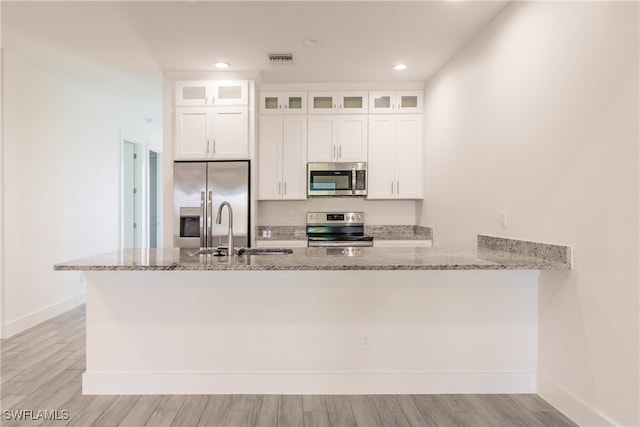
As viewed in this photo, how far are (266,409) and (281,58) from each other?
3.01 m

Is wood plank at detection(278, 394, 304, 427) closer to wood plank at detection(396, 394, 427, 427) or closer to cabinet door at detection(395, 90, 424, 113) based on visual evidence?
wood plank at detection(396, 394, 427, 427)

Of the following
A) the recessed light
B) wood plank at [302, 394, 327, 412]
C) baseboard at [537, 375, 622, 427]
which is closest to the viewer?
baseboard at [537, 375, 622, 427]

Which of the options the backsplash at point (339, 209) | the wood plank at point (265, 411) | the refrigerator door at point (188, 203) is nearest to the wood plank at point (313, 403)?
the wood plank at point (265, 411)

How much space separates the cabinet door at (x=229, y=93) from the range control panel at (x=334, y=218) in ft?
5.25

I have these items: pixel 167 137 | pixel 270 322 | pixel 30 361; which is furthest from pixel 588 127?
pixel 30 361

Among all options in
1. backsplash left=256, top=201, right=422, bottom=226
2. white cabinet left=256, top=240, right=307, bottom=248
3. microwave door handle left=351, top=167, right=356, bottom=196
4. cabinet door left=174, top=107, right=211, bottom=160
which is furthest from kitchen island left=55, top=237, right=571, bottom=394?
backsplash left=256, top=201, right=422, bottom=226

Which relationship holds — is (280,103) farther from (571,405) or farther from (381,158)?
(571,405)

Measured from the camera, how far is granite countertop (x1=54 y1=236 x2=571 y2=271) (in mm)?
2039

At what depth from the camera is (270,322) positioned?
2.39 m

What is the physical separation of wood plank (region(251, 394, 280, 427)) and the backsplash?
8.74 feet

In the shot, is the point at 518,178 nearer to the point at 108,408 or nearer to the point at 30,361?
the point at 108,408

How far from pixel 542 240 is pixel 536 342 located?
692mm

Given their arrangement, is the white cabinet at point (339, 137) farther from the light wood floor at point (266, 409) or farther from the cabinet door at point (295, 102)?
the light wood floor at point (266, 409)

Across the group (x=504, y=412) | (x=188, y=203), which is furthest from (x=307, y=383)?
(x=188, y=203)
